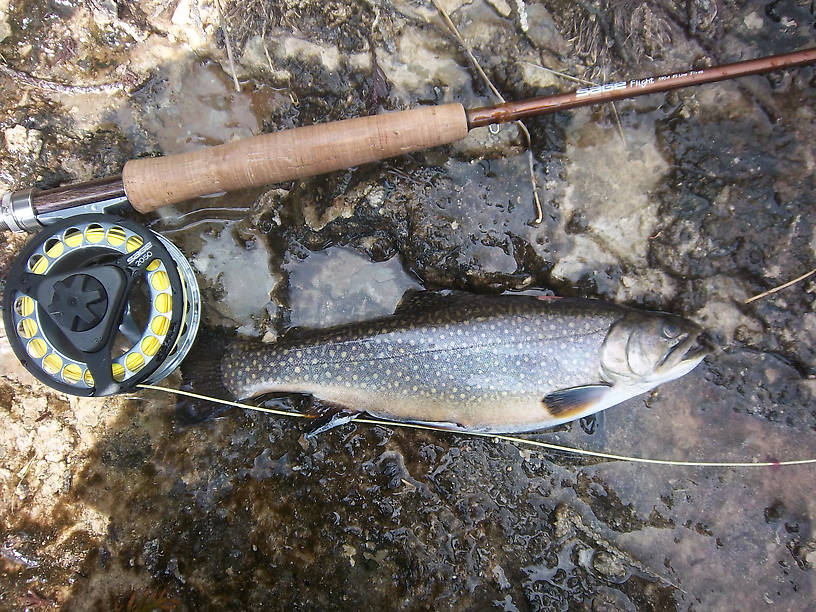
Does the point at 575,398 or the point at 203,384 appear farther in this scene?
the point at 203,384

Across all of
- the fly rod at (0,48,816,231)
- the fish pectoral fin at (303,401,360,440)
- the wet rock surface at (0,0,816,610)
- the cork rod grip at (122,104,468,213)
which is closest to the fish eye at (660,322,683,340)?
the wet rock surface at (0,0,816,610)

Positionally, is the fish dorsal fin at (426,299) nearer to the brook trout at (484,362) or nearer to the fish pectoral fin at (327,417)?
the brook trout at (484,362)

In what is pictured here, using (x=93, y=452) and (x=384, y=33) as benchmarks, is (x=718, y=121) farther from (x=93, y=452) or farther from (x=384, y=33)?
(x=93, y=452)

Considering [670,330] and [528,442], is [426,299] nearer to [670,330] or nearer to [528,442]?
[528,442]

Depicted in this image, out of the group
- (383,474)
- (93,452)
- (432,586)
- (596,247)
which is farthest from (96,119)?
(432,586)

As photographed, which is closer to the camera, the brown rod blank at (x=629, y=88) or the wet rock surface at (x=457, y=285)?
the brown rod blank at (x=629, y=88)

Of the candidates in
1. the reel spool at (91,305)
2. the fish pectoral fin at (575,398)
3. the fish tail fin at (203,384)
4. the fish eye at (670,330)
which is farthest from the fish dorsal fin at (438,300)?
the reel spool at (91,305)

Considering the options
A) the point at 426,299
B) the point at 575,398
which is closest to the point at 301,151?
the point at 426,299
